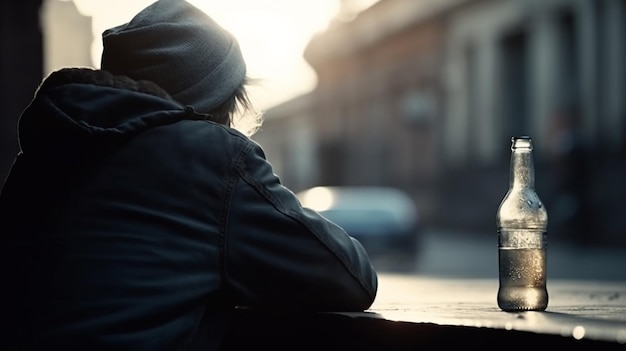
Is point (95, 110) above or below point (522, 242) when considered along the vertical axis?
above

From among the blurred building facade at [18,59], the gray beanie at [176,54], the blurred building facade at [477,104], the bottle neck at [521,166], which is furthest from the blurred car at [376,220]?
the gray beanie at [176,54]

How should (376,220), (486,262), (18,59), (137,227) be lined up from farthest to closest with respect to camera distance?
(376,220)
(486,262)
(18,59)
(137,227)

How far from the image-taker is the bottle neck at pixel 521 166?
9.18 ft

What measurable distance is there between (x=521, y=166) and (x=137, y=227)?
102cm

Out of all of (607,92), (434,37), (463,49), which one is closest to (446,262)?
(607,92)

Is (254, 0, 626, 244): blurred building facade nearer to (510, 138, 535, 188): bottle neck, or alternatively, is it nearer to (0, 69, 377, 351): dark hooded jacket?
(510, 138, 535, 188): bottle neck

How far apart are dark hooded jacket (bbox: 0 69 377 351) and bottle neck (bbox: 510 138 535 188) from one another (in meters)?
0.57

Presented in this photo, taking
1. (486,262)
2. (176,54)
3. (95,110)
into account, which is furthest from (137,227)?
(486,262)

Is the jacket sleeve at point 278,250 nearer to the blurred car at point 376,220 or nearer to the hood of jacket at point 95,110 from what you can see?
the hood of jacket at point 95,110

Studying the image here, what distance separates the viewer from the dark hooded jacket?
231 centimetres

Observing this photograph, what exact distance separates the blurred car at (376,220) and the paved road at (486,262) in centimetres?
25

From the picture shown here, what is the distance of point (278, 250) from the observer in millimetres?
2480

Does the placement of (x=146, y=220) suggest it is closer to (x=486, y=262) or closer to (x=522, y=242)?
(x=522, y=242)

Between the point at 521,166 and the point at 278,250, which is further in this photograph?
the point at 521,166
